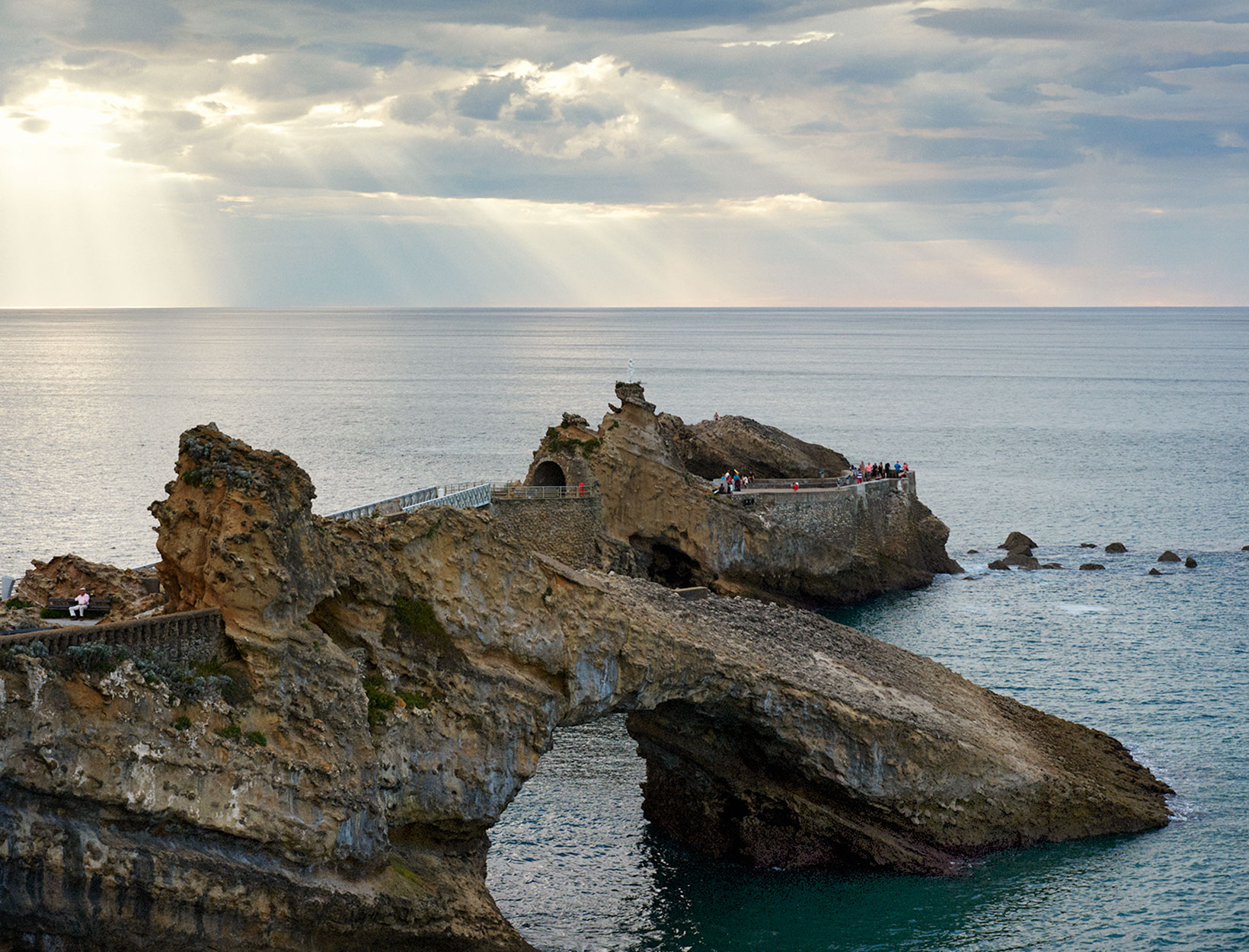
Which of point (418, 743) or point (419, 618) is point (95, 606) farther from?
point (418, 743)

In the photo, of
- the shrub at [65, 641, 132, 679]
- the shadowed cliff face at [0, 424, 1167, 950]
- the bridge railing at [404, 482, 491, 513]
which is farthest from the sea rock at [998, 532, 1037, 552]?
the shrub at [65, 641, 132, 679]

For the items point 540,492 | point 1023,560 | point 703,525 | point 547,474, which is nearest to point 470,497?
point 540,492

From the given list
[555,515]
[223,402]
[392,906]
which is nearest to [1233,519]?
[555,515]

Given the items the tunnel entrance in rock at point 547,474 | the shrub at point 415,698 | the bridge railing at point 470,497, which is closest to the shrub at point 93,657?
the shrub at point 415,698

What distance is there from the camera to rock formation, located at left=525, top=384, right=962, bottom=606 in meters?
63.7

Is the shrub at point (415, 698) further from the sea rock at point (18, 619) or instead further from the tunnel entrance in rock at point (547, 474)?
the tunnel entrance in rock at point (547, 474)

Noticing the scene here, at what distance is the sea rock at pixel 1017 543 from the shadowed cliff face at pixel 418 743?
34.4m

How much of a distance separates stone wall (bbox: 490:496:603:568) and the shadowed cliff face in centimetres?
1999

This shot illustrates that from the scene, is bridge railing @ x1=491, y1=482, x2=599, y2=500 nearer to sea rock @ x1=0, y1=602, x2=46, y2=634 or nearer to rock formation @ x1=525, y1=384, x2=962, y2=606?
rock formation @ x1=525, y1=384, x2=962, y2=606

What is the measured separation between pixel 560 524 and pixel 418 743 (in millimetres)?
33427

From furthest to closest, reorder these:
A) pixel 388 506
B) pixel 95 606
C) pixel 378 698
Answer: pixel 388 506 < pixel 95 606 < pixel 378 698

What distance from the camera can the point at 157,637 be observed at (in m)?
23.1

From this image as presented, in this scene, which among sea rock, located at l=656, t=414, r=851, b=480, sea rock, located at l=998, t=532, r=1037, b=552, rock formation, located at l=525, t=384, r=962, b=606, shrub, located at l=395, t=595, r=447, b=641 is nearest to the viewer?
shrub, located at l=395, t=595, r=447, b=641

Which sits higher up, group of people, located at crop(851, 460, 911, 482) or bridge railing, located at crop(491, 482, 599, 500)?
group of people, located at crop(851, 460, 911, 482)
